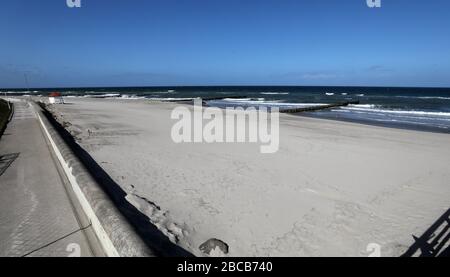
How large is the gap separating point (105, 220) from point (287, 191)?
4.19 m

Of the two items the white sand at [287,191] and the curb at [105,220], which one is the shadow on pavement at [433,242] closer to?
the white sand at [287,191]

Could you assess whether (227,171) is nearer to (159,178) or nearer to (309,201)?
(159,178)

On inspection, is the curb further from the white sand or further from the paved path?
the white sand

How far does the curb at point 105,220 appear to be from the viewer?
3.77 meters

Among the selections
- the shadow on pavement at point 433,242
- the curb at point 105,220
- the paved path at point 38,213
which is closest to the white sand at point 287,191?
the shadow on pavement at point 433,242

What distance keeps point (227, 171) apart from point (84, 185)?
13.0ft

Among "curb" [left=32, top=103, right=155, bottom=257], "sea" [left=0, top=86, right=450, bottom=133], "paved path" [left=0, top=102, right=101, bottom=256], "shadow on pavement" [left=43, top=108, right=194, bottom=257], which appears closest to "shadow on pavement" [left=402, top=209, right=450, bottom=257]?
"shadow on pavement" [left=43, top=108, right=194, bottom=257]

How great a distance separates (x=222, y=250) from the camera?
4.65m

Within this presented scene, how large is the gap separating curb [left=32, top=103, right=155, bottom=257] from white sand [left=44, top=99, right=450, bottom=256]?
0.94m

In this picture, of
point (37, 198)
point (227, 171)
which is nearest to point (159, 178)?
point (227, 171)

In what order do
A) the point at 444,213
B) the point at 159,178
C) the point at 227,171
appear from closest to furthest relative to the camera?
the point at 444,213
the point at 159,178
the point at 227,171

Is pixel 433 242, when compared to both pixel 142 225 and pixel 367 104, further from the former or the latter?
pixel 367 104

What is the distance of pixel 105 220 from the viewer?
14.5 ft

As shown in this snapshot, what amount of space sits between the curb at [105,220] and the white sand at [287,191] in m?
0.94
